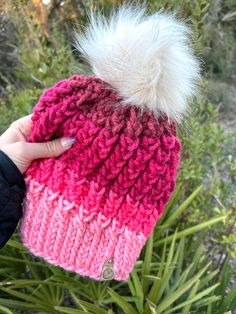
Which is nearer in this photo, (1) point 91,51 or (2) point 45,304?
(1) point 91,51

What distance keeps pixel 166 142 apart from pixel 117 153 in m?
0.12

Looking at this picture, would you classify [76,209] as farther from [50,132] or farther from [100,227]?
[50,132]

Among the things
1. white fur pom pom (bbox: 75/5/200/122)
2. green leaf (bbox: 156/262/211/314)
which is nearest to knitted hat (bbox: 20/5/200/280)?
white fur pom pom (bbox: 75/5/200/122)

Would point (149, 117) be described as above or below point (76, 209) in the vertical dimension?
above

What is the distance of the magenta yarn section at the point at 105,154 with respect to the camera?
34.7 inches

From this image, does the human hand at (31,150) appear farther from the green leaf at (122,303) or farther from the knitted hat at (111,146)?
the green leaf at (122,303)

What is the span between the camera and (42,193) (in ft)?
3.06

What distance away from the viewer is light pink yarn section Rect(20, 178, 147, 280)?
93 centimetres

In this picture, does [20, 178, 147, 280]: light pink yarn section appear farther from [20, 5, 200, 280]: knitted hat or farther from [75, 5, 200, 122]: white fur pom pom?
[75, 5, 200, 122]: white fur pom pom

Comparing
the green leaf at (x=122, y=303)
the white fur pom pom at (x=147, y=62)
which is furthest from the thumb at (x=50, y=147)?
the green leaf at (x=122, y=303)

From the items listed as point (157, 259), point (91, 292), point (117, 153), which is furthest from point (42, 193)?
point (157, 259)

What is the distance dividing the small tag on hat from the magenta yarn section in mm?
107

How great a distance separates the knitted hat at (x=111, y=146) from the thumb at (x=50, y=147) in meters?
0.02

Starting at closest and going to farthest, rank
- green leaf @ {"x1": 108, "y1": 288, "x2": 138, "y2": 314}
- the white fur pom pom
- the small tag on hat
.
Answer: the white fur pom pom, the small tag on hat, green leaf @ {"x1": 108, "y1": 288, "x2": 138, "y2": 314}
